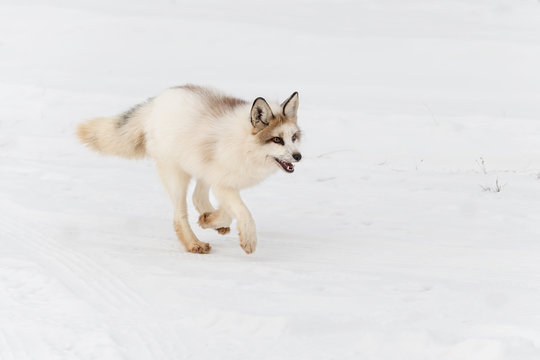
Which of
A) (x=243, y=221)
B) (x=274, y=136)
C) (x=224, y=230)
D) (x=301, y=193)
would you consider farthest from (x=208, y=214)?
(x=301, y=193)

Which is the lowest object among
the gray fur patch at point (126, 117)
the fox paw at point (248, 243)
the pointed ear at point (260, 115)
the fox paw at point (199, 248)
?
the fox paw at point (199, 248)

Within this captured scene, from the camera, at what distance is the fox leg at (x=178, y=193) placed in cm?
632

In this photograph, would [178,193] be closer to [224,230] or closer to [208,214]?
[208,214]

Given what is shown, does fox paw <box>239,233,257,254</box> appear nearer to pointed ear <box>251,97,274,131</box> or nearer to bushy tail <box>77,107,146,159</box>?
pointed ear <box>251,97,274,131</box>

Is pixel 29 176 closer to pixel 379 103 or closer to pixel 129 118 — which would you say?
pixel 129 118

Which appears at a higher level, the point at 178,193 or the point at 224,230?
the point at 178,193

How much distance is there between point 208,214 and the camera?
252 inches

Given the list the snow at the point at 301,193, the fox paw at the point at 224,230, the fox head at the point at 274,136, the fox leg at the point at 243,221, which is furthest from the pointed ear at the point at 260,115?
the fox paw at the point at 224,230

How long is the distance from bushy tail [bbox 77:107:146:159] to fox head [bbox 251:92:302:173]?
3.86 ft

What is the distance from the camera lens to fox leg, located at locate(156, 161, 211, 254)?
6.32 meters

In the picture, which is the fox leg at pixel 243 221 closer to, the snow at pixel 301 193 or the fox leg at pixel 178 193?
the snow at pixel 301 193

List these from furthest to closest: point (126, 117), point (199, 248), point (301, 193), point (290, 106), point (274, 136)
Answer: point (301, 193), point (126, 117), point (199, 248), point (290, 106), point (274, 136)

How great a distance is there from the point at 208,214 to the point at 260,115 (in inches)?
41.4

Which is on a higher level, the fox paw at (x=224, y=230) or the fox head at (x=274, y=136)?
the fox head at (x=274, y=136)
